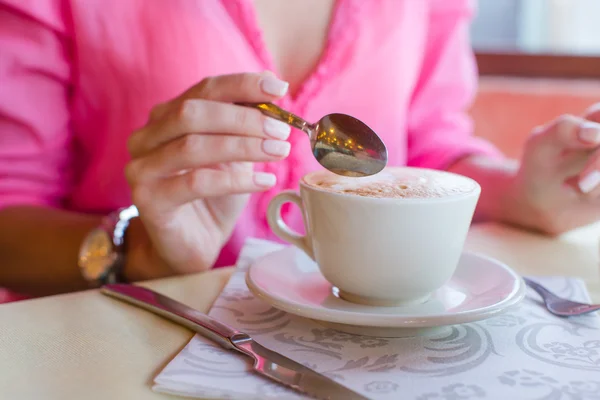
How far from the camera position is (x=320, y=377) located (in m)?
0.40

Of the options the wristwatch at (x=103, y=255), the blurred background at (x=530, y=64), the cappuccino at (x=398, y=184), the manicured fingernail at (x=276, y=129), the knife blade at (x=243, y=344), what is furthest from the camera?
the blurred background at (x=530, y=64)

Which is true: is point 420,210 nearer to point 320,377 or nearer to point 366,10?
Result: point 320,377

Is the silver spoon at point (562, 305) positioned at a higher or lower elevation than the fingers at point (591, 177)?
lower

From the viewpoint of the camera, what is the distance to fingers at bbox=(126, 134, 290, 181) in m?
0.59

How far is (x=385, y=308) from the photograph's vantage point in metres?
0.51

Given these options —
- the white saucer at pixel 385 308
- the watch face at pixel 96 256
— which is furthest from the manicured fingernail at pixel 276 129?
the watch face at pixel 96 256

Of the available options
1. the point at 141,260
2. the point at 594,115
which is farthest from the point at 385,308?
the point at 594,115

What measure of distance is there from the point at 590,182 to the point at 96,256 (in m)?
0.57

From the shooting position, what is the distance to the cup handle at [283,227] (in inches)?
22.8

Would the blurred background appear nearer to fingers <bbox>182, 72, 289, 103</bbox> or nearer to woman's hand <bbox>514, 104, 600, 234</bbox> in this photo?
woman's hand <bbox>514, 104, 600, 234</bbox>

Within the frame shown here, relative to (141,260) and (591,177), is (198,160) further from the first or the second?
(591,177)

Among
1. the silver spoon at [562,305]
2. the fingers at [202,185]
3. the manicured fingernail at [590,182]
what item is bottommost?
the silver spoon at [562,305]

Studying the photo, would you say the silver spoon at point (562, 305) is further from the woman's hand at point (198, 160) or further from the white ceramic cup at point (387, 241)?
the woman's hand at point (198, 160)

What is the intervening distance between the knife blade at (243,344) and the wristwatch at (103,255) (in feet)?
0.43
